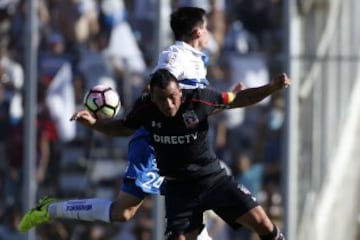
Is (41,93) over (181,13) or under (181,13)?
under

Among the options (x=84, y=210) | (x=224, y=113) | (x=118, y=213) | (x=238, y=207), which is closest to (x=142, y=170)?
(x=118, y=213)

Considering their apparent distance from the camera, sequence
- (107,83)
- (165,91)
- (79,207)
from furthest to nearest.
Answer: (107,83)
(79,207)
(165,91)

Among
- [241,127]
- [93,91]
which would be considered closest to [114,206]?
[93,91]

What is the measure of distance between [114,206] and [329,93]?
3.78 meters

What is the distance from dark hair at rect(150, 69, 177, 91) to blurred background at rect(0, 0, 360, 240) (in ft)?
13.4

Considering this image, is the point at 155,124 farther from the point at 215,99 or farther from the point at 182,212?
the point at 182,212

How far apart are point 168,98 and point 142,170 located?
1240 mm

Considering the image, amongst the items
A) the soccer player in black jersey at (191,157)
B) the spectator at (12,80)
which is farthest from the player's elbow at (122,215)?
the spectator at (12,80)

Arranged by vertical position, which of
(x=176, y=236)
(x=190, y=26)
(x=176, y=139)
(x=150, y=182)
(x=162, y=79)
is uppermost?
(x=190, y=26)

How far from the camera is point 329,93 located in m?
13.4

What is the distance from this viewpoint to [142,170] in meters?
10.3

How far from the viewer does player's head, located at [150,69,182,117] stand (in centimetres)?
919

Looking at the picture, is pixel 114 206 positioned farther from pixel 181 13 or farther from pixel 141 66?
pixel 141 66

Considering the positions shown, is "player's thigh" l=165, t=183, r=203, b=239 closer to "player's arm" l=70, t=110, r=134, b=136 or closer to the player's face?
"player's arm" l=70, t=110, r=134, b=136
